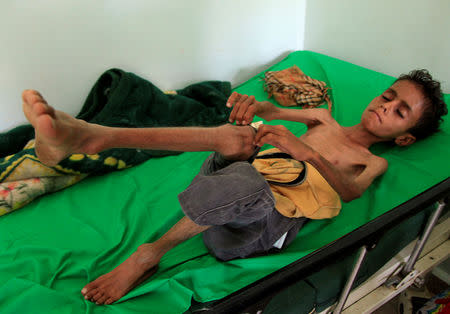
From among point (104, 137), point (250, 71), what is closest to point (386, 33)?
point (250, 71)

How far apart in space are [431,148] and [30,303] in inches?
56.5

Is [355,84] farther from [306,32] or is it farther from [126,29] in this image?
[126,29]

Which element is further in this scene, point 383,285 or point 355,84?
Answer: point 355,84

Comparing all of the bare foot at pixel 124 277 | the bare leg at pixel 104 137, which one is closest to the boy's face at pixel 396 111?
the bare leg at pixel 104 137

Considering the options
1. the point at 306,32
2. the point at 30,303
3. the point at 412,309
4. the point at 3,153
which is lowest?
the point at 412,309

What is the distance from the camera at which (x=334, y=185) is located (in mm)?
910

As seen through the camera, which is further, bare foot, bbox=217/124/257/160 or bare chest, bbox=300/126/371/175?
bare chest, bbox=300/126/371/175

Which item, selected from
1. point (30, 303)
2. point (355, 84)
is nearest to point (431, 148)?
point (355, 84)

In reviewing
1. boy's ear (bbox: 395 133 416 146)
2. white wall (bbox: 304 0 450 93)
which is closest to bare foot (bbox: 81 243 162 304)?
boy's ear (bbox: 395 133 416 146)

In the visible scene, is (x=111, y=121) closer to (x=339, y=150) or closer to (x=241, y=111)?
(x=241, y=111)

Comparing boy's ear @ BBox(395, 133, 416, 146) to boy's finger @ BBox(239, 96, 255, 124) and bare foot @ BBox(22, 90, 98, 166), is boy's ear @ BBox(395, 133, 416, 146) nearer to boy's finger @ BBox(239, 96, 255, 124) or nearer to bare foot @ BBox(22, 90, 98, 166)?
boy's finger @ BBox(239, 96, 255, 124)

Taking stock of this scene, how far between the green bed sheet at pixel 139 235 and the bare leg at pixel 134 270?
22 mm

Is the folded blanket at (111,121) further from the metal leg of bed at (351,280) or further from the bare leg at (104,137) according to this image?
the metal leg of bed at (351,280)

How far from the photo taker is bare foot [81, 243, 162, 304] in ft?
2.63
